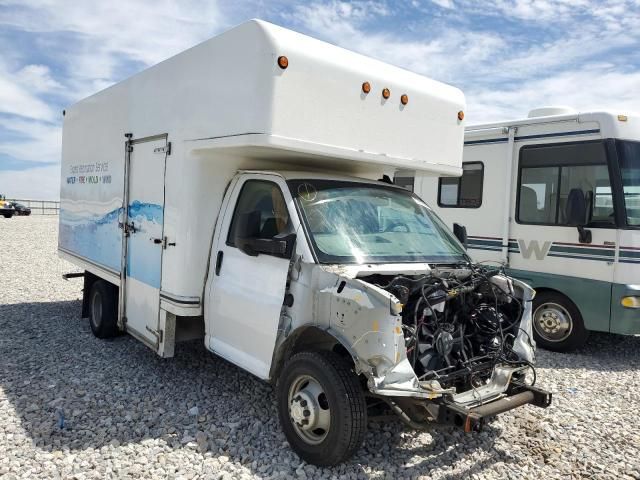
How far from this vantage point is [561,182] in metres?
7.14

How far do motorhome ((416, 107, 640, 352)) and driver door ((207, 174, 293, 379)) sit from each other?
2.19 metres

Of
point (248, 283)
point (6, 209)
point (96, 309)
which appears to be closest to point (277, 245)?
point (248, 283)

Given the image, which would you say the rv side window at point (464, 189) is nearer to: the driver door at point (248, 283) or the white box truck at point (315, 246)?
the white box truck at point (315, 246)

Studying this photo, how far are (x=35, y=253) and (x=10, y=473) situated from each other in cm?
1365

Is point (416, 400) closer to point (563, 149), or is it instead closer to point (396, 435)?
point (396, 435)

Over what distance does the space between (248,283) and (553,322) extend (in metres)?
4.66

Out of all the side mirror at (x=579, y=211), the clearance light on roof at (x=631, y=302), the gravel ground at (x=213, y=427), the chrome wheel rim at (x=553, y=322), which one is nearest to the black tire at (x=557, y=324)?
the chrome wheel rim at (x=553, y=322)

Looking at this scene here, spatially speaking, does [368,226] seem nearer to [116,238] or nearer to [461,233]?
[461,233]

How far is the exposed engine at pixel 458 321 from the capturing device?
376 centimetres

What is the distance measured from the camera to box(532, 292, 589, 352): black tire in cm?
688

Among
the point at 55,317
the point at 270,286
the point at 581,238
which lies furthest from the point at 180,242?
the point at 581,238

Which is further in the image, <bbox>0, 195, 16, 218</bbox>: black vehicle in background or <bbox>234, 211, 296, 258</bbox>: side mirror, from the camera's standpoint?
<bbox>0, 195, 16, 218</bbox>: black vehicle in background

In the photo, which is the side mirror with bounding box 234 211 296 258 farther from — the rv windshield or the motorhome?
the motorhome

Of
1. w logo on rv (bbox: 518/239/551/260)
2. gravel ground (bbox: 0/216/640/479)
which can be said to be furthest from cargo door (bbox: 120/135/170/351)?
w logo on rv (bbox: 518/239/551/260)
